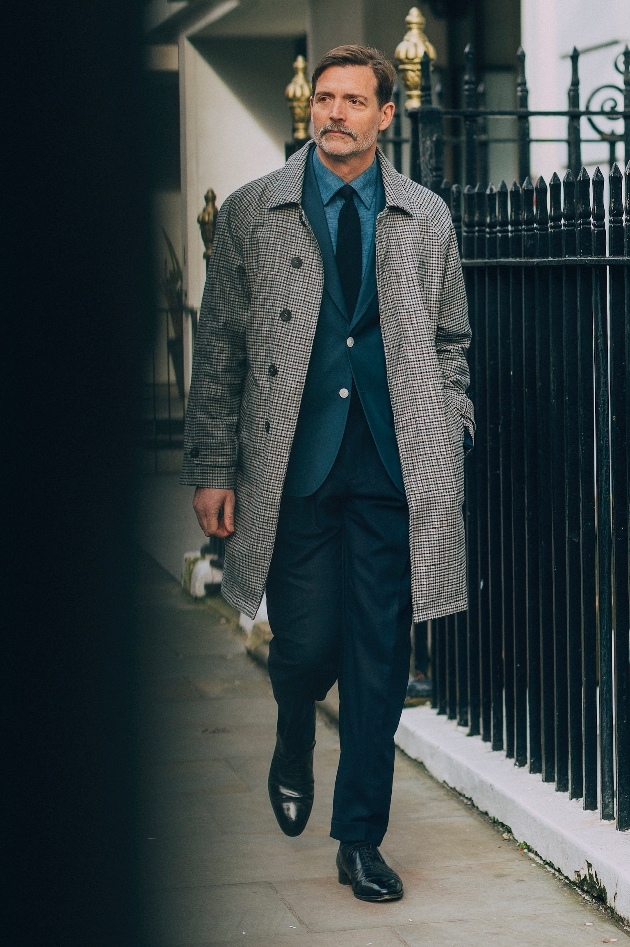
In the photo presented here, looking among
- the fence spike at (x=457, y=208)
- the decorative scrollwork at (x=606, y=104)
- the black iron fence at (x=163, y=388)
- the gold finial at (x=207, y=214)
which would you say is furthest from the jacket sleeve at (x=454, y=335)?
the decorative scrollwork at (x=606, y=104)

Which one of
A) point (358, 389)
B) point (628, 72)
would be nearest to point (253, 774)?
point (358, 389)

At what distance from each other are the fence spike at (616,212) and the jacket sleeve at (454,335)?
367 mm

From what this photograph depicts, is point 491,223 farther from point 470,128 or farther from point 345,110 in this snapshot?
point 345,110

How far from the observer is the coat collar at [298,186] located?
3.08m

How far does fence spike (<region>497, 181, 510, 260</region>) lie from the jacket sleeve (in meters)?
0.56

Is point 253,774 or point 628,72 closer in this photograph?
point 253,774

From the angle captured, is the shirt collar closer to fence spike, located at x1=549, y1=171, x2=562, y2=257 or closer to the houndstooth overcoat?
the houndstooth overcoat

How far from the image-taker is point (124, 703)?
0.83 metres

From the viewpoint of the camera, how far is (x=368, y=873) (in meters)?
3.15

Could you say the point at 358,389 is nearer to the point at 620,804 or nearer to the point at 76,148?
the point at 620,804

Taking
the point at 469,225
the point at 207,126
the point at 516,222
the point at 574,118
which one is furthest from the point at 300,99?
the point at 207,126

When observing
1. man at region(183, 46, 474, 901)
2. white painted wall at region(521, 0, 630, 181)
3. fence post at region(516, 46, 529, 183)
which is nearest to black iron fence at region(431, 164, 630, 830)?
man at region(183, 46, 474, 901)

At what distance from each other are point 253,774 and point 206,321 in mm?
1758

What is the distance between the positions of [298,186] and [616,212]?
0.75 meters
